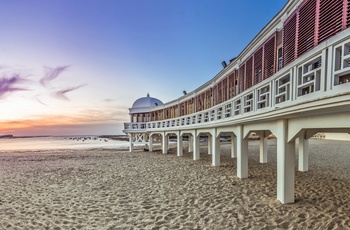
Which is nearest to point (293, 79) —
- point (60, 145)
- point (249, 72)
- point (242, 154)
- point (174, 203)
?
point (249, 72)

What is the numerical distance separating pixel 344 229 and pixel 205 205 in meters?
3.24

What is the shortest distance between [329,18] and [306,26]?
2.85ft

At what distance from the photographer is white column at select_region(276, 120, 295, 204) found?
6.38 meters

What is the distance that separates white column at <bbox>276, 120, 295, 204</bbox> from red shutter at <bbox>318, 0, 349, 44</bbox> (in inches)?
102

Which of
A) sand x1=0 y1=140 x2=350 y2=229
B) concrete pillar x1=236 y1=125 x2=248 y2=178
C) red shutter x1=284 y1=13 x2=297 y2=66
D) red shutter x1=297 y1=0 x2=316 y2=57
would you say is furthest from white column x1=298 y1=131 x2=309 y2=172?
red shutter x1=297 y1=0 x2=316 y2=57

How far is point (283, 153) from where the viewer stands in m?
6.45

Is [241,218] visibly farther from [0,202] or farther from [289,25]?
[0,202]

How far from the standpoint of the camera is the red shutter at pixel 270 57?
702 centimetres

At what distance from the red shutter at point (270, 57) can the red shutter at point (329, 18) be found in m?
2.48

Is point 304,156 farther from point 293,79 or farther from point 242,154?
point 293,79

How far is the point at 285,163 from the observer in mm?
6453

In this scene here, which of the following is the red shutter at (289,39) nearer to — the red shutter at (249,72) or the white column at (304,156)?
the red shutter at (249,72)

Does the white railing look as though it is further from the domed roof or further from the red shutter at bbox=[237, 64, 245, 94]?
the domed roof

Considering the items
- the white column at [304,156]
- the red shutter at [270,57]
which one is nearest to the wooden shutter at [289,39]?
the red shutter at [270,57]
